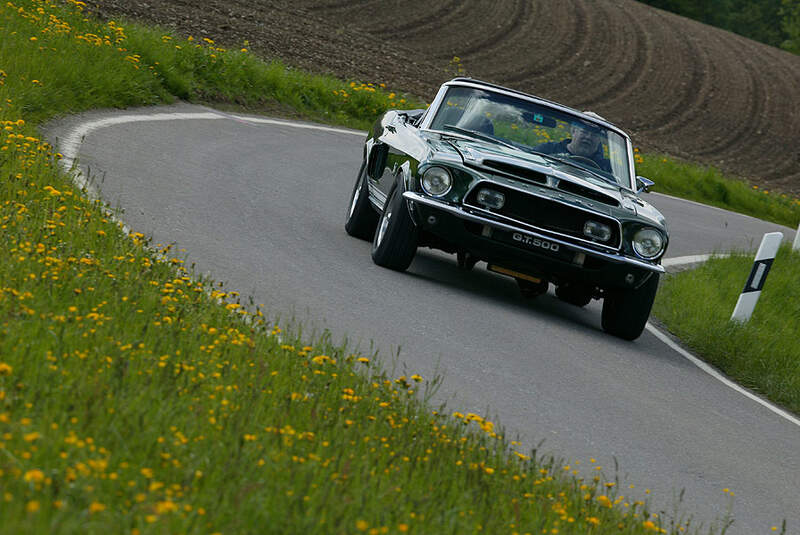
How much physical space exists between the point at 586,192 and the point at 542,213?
50cm

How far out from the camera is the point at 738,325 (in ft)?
33.6

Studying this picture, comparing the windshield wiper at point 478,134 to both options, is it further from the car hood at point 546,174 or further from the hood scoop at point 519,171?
the hood scoop at point 519,171

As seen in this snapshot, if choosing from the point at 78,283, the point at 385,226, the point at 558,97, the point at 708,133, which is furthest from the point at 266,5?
the point at 78,283

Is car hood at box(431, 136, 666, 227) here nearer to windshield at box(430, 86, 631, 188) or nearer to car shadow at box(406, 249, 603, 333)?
windshield at box(430, 86, 631, 188)

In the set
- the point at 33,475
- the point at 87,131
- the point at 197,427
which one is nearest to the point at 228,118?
the point at 87,131

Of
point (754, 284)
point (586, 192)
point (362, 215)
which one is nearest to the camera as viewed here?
point (586, 192)

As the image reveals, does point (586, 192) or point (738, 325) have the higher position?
point (586, 192)

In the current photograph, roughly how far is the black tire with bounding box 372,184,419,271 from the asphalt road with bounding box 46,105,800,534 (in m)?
0.14

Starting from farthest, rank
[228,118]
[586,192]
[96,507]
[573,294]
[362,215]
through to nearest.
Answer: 1. [228,118]
2. [362,215]
3. [573,294]
4. [586,192]
5. [96,507]

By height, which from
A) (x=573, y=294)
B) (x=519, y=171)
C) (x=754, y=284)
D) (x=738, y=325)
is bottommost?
(x=573, y=294)

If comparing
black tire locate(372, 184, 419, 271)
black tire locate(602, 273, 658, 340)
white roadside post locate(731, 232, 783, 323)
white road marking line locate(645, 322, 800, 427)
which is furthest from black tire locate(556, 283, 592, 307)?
black tire locate(372, 184, 419, 271)

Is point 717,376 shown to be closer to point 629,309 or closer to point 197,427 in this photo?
point 629,309

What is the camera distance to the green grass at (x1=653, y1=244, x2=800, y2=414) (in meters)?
9.44

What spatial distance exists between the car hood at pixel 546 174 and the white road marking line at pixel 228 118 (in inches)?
47.5
